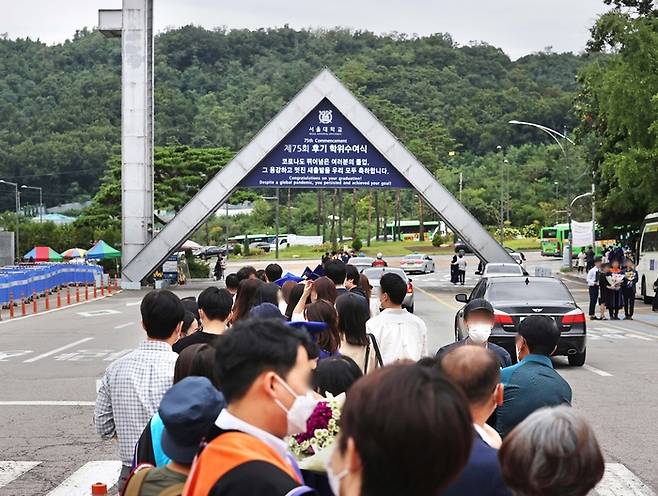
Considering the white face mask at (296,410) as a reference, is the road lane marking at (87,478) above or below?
below

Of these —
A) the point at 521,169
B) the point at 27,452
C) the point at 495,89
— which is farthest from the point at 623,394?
the point at 495,89

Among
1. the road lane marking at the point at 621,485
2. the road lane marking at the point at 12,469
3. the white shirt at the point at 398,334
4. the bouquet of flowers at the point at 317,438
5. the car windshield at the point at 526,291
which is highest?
the bouquet of flowers at the point at 317,438

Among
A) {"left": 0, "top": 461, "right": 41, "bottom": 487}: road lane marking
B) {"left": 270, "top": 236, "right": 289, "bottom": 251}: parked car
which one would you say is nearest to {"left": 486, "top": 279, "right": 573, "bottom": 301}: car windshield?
{"left": 0, "top": 461, "right": 41, "bottom": 487}: road lane marking

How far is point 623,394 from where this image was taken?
1583 centimetres

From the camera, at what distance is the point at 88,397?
15719 millimetres

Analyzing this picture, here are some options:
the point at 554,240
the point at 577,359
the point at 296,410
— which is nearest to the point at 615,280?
the point at 577,359

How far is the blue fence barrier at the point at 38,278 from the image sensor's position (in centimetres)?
3616

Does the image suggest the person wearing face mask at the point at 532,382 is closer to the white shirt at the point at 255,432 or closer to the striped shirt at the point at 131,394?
the striped shirt at the point at 131,394

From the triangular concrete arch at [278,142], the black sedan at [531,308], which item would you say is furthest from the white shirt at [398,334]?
the triangular concrete arch at [278,142]

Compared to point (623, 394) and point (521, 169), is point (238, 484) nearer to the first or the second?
point (623, 394)

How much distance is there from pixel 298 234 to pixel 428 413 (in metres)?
130

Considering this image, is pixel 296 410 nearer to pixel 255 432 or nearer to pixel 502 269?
pixel 255 432

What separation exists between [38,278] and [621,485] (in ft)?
114

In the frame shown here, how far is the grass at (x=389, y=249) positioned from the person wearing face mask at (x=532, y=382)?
86.6m
